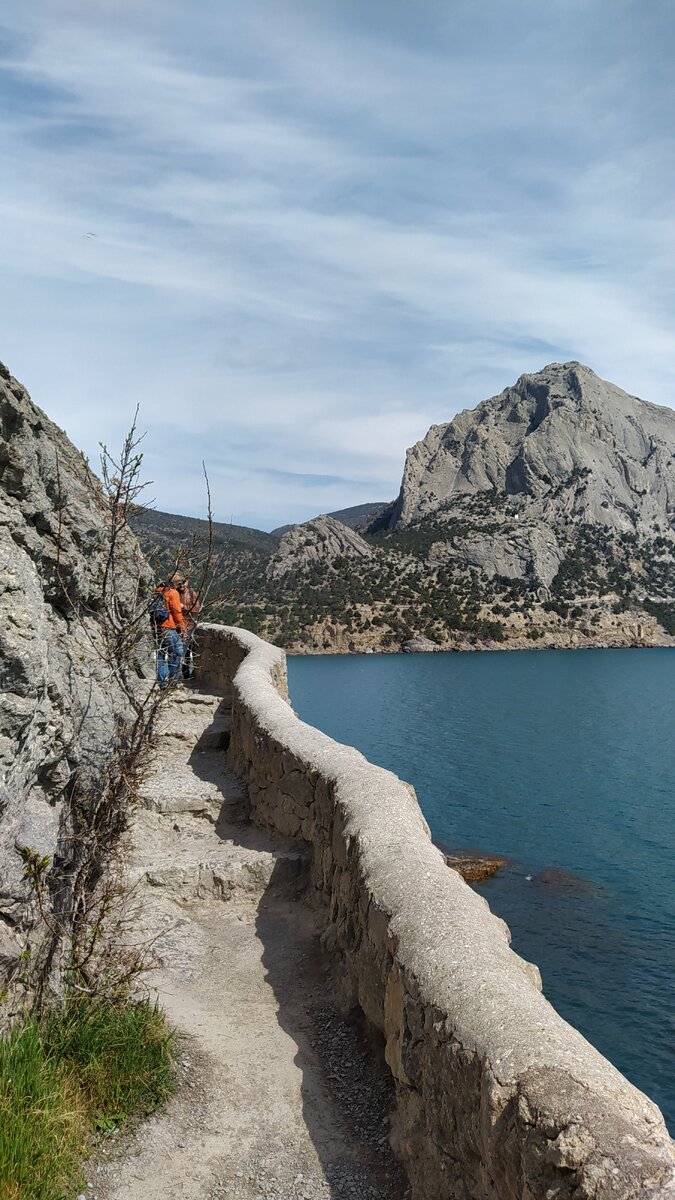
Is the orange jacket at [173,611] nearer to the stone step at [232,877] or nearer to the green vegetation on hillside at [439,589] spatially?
the stone step at [232,877]

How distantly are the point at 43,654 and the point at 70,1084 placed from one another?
5.51ft

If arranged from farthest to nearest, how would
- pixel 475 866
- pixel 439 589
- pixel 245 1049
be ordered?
pixel 439 589 → pixel 475 866 → pixel 245 1049

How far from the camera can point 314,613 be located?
3548 inches

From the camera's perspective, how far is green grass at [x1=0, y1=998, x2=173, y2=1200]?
2732 mm

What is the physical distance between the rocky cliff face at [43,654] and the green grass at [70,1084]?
377 mm

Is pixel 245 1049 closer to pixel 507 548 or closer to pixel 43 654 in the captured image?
pixel 43 654

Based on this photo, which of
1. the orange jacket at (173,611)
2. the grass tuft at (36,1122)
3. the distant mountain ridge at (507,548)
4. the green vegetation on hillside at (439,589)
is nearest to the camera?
the grass tuft at (36,1122)

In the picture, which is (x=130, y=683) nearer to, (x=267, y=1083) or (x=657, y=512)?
(x=267, y=1083)

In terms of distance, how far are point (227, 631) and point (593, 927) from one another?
28.7 feet

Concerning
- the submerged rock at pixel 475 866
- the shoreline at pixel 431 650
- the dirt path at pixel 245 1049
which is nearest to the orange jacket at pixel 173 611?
the dirt path at pixel 245 1049

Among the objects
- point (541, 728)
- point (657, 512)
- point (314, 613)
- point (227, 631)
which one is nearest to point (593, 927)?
point (227, 631)

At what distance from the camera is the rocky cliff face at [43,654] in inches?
131

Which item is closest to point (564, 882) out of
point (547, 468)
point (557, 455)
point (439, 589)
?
point (439, 589)

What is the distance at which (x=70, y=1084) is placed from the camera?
10.6 ft
